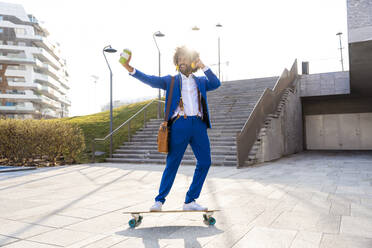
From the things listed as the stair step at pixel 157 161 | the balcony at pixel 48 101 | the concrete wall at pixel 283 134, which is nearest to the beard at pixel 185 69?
the stair step at pixel 157 161

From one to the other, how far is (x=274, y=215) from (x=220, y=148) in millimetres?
7531

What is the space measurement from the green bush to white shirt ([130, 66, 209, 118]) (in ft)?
29.1

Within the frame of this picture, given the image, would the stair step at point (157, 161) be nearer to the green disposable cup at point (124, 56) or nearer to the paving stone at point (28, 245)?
the green disposable cup at point (124, 56)

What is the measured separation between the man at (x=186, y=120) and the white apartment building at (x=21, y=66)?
2187 inches

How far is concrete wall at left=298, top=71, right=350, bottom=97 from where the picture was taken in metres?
19.9

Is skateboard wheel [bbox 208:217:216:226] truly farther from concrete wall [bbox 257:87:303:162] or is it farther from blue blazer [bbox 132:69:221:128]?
concrete wall [bbox 257:87:303:162]

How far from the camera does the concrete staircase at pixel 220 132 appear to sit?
1089cm

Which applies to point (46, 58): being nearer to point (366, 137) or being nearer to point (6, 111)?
point (6, 111)

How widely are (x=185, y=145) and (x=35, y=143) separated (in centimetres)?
904

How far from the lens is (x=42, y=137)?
10.7 meters

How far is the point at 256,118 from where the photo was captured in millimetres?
10844

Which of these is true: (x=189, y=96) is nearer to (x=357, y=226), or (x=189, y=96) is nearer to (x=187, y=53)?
(x=187, y=53)

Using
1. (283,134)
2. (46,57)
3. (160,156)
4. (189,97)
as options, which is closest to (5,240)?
(189,97)

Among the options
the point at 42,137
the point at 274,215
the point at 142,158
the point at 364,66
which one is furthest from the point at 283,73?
the point at 274,215
